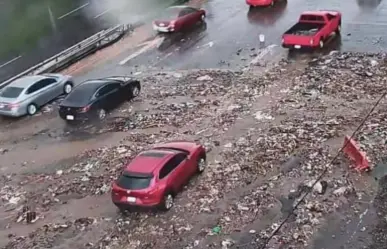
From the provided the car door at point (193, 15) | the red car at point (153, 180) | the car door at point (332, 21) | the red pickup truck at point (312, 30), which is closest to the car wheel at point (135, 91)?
the red pickup truck at point (312, 30)

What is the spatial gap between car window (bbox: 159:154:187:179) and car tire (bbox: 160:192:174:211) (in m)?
0.59

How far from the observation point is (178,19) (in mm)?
35531

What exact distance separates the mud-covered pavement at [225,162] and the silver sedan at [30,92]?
0.61 meters

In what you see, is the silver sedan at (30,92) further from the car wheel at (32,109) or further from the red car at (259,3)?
the red car at (259,3)

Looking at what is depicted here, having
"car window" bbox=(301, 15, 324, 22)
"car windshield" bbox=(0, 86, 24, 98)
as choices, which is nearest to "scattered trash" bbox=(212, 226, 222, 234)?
"car windshield" bbox=(0, 86, 24, 98)

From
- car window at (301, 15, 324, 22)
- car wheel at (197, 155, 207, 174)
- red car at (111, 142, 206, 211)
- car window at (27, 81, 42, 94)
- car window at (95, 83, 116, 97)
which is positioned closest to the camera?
red car at (111, 142, 206, 211)

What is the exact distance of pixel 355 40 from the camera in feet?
105

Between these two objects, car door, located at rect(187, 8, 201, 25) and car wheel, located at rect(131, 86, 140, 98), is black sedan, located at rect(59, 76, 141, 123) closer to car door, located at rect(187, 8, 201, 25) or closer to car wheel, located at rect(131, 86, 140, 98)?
car wheel, located at rect(131, 86, 140, 98)

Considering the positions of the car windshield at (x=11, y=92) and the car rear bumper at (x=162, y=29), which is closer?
the car windshield at (x=11, y=92)

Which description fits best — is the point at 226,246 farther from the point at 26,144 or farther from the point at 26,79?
the point at 26,79

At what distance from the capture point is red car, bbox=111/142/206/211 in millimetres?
18719

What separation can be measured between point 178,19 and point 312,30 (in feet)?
24.9

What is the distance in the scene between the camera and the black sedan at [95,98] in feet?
85.7

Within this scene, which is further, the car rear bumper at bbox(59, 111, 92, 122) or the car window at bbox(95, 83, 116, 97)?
the car window at bbox(95, 83, 116, 97)
